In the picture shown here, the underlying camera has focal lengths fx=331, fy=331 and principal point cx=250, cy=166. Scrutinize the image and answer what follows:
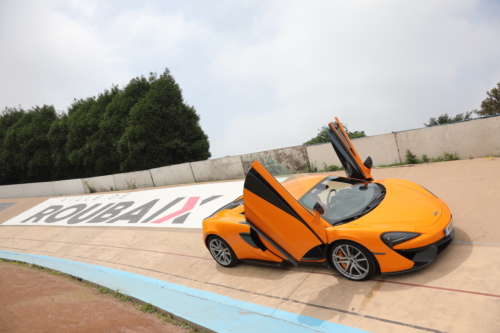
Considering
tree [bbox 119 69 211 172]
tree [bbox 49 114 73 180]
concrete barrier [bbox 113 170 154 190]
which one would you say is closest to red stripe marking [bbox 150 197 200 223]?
concrete barrier [bbox 113 170 154 190]

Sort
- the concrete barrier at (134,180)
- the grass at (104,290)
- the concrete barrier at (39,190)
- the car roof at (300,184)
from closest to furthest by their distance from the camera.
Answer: the car roof at (300,184) < the grass at (104,290) < the concrete barrier at (134,180) < the concrete barrier at (39,190)

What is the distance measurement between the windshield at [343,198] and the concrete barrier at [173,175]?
1306cm

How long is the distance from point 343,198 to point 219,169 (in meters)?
11.7

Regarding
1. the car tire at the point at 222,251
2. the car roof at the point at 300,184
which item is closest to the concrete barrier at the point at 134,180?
the car tire at the point at 222,251

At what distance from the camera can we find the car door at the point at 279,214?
4.28 m

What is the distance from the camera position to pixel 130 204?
14461 millimetres

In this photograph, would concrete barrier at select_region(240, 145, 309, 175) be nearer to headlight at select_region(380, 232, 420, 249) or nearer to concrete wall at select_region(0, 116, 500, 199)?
concrete wall at select_region(0, 116, 500, 199)

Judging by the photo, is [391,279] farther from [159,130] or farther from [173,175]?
[159,130]

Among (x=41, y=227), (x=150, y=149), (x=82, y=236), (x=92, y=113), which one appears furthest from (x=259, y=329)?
(x=92, y=113)

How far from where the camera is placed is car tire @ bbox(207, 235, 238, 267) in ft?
18.6

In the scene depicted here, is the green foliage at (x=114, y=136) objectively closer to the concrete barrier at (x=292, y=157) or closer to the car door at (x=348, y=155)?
the concrete barrier at (x=292, y=157)

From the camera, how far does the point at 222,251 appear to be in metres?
5.82

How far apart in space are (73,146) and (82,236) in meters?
25.9

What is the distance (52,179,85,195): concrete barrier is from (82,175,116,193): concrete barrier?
0.56m
